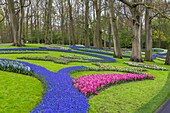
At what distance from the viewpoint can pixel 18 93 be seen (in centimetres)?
637

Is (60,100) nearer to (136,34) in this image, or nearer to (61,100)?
(61,100)

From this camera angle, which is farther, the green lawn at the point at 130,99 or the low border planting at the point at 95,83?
the low border planting at the point at 95,83

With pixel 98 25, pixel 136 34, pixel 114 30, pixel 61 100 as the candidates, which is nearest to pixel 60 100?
pixel 61 100

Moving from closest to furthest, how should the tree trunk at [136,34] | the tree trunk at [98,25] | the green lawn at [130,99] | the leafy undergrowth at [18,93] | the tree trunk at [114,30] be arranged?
1. the leafy undergrowth at [18,93]
2. the green lawn at [130,99]
3. the tree trunk at [136,34]
4. the tree trunk at [114,30]
5. the tree trunk at [98,25]

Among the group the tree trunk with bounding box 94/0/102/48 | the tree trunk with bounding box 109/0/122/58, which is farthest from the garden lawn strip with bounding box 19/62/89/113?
the tree trunk with bounding box 94/0/102/48

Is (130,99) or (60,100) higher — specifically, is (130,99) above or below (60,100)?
below

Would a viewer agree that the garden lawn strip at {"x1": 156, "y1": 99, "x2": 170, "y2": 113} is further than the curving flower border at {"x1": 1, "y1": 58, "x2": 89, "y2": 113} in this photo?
Yes

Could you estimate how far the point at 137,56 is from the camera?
18.4 m

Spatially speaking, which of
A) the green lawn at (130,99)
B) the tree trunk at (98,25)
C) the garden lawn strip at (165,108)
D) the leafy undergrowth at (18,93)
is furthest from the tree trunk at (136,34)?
the leafy undergrowth at (18,93)

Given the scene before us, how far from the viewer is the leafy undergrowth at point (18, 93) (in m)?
→ 5.44

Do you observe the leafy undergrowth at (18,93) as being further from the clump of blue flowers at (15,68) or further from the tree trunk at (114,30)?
the tree trunk at (114,30)

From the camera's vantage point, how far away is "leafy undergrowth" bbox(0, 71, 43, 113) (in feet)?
17.8

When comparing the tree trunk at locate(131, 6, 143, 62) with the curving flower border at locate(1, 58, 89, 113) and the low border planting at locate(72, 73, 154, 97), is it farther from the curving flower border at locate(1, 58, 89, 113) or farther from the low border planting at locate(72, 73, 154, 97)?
the curving flower border at locate(1, 58, 89, 113)

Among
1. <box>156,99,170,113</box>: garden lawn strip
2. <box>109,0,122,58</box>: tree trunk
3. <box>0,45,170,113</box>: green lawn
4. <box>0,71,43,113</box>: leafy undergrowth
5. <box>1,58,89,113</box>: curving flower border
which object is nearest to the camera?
<box>1,58,89,113</box>: curving flower border
